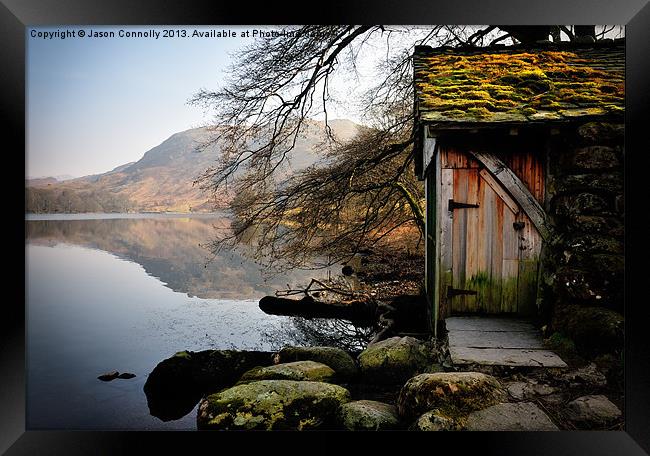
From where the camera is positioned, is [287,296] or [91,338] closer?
[91,338]

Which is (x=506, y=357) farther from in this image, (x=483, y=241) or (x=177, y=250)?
(x=177, y=250)

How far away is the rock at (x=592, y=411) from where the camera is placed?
3984 millimetres

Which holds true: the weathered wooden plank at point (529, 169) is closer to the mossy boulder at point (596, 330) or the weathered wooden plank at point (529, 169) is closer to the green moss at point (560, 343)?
the mossy boulder at point (596, 330)

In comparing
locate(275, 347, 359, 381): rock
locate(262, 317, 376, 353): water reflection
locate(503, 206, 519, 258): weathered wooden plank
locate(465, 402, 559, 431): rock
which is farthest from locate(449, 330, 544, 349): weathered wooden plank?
locate(262, 317, 376, 353): water reflection

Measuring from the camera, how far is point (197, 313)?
24.2ft

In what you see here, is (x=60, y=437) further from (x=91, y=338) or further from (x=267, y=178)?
(x=267, y=178)

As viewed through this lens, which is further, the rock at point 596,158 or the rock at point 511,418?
the rock at point 596,158

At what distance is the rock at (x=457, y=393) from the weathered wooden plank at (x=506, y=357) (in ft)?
0.48

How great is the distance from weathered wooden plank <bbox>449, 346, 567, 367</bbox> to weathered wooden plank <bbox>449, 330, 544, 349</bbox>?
77mm

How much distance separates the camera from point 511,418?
3932 mm

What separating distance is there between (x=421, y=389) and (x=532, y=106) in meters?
3.23

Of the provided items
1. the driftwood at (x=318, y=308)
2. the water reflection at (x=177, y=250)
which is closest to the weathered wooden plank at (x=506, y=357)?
the driftwood at (x=318, y=308)
